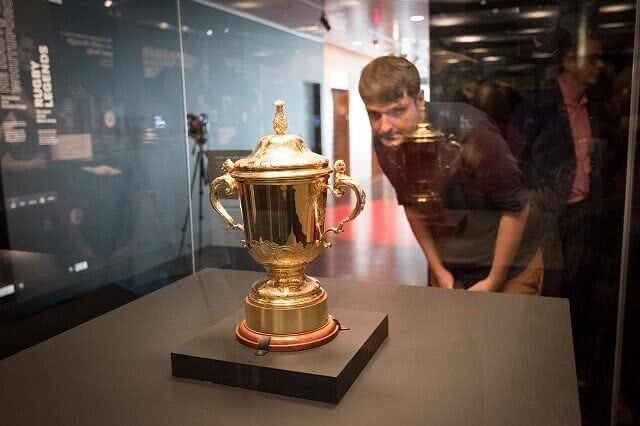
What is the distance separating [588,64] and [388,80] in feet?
2.33

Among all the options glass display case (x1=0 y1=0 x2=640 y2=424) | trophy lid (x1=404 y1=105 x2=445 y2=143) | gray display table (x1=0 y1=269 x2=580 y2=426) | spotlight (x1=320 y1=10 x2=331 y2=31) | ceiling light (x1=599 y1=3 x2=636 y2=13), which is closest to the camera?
gray display table (x1=0 y1=269 x2=580 y2=426)

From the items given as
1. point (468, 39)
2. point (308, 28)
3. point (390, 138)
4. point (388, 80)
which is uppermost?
point (308, 28)

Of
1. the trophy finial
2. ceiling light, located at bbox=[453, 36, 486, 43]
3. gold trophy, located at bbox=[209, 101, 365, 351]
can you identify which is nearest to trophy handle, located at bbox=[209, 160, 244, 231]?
gold trophy, located at bbox=[209, 101, 365, 351]

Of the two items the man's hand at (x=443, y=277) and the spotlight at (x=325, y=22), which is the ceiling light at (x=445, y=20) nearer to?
the spotlight at (x=325, y=22)

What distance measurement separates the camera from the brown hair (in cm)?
221

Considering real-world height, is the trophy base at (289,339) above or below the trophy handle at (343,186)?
below

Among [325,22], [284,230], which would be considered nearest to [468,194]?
[325,22]

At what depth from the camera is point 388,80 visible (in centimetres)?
226

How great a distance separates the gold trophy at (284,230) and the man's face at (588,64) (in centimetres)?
123

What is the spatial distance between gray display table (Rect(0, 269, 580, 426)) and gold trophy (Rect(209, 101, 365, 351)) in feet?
0.49

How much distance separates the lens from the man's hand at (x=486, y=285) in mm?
2200

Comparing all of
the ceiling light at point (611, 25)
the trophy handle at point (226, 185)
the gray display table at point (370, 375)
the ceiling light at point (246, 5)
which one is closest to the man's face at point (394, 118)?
the ceiling light at point (611, 25)

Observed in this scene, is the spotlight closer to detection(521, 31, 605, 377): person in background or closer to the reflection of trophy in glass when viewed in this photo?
the reflection of trophy in glass

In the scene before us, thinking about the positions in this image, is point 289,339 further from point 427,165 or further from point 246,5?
point 246,5
